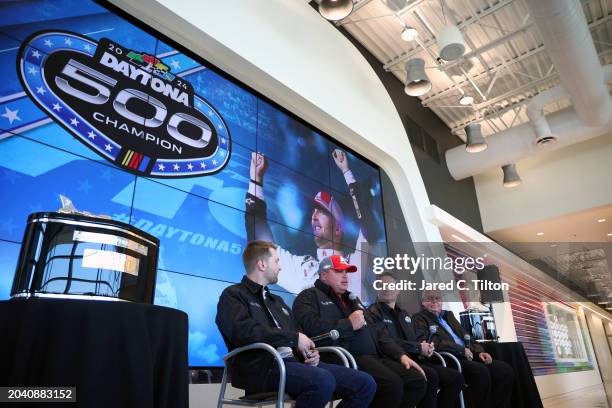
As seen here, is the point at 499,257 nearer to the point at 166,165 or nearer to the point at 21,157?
the point at 166,165

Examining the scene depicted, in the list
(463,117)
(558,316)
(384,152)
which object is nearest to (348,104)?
(384,152)

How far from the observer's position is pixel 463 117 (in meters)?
9.25

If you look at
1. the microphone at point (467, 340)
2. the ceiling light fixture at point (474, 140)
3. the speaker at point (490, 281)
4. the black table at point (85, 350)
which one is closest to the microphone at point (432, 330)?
the microphone at point (467, 340)

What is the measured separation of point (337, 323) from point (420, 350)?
3.31 ft

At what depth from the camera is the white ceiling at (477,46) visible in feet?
20.9

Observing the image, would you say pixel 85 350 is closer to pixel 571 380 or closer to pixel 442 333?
pixel 442 333

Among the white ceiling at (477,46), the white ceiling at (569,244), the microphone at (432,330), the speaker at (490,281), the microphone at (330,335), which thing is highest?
the white ceiling at (477,46)

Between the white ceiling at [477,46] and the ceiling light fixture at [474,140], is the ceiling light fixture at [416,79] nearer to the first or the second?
the white ceiling at [477,46]

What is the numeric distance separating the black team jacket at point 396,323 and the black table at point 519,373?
1.21m

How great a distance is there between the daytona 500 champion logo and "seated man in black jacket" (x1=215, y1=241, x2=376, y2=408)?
4.73 feet

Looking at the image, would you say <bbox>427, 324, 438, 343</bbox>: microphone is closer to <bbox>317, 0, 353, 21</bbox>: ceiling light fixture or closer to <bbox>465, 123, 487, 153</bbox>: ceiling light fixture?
<bbox>317, 0, 353, 21</bbox>: ceiling light fixture

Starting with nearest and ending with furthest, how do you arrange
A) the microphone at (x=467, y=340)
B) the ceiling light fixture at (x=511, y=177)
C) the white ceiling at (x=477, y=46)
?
the microphone at (x=467, y=340), the white ceiling at (x=477, y=46), the ceiling light fixture at (x=511, y=177)

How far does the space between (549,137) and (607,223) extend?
3838mm

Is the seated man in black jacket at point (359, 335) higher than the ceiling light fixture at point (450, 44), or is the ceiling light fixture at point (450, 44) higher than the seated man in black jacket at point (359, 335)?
the ceiling light fixture at point (450, 44)
